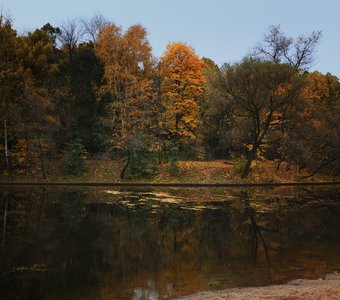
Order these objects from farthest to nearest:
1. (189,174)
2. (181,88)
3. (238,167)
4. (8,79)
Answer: (181,88)
(238,167)
(189,174)
(8,79)

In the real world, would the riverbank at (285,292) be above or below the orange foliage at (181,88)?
below

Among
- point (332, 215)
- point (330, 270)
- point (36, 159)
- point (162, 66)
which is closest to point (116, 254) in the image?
point (330, 270)

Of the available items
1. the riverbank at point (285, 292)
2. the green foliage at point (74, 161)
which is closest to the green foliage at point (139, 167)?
the green foliage at point (74, 161)

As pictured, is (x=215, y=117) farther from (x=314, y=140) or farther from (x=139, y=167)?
(x=139, y=167)

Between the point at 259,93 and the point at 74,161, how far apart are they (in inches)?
751

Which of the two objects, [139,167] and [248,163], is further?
[248,163]

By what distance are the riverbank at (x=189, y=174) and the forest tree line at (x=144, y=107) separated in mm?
843

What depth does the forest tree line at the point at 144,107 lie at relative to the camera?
1500 inches

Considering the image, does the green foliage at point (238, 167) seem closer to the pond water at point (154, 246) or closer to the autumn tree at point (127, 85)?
the autumn tree at point (127, 85)

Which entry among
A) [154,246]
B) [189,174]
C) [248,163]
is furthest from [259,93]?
[154,246]

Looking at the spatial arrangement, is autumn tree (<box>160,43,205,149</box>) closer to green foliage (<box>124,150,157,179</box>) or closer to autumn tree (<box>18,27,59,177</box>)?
green foliage (<box>124,150,157,179</box>)

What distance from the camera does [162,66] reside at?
42.8m

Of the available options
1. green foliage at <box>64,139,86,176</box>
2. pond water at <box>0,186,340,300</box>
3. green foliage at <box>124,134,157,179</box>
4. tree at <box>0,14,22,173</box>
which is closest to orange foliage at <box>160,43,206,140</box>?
green foliage at <box>124,134,157,179</box>

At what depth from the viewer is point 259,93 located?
127 feet
